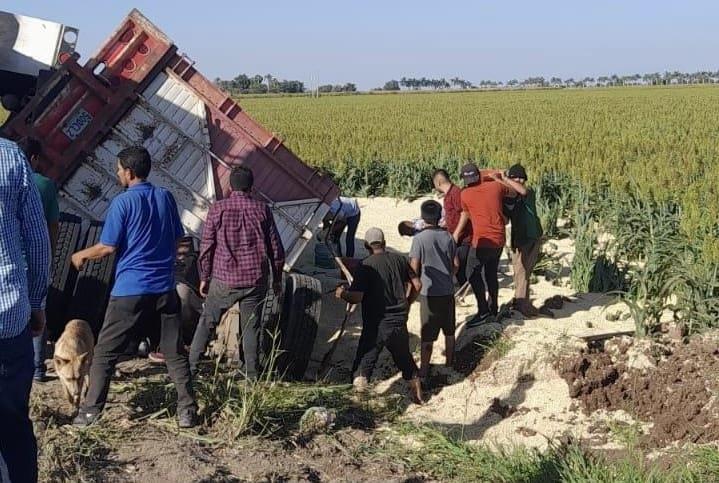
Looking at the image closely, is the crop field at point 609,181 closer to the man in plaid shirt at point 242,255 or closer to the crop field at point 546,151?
the crop field at point 546,151

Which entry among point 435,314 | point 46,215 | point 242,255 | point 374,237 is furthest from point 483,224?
point 46,215

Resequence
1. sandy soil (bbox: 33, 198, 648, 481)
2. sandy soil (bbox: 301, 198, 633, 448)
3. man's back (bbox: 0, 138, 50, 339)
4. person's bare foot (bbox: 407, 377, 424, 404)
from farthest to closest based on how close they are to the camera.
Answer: person's bare foot (bbox: 407, 377, 424, 404) < sandy soil (bbox: 301, 198, 633, 448) < sandy soil (bbox: 33, 198, 648, 481) < man's back (bbox: 0, 138, 50, 339)

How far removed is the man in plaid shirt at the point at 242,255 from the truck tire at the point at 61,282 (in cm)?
141

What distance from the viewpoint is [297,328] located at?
23.2ft

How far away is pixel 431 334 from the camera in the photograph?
7160mm

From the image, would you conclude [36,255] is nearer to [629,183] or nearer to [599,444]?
[599,444]

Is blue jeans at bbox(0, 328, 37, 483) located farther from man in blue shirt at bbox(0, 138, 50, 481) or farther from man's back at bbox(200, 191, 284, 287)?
man's back at bbox(200, 191, 284, 287)

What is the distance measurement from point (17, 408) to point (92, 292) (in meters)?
3.29

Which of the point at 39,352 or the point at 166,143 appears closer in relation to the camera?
the point at 39,352

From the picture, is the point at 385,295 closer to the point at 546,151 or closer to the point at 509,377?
the point at 509,377

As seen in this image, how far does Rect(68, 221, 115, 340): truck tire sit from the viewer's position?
657 cm

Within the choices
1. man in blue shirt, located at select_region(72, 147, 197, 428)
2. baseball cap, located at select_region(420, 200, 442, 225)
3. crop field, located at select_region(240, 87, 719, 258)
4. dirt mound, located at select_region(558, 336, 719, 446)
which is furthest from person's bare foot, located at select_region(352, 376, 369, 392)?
crop field, located at select_region(240, 87, 719, 258)

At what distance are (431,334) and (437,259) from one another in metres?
0.69

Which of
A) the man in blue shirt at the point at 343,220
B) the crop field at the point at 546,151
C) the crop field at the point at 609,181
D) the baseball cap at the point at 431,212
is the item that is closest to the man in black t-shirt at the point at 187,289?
the baseball cap at the point at 431,212
